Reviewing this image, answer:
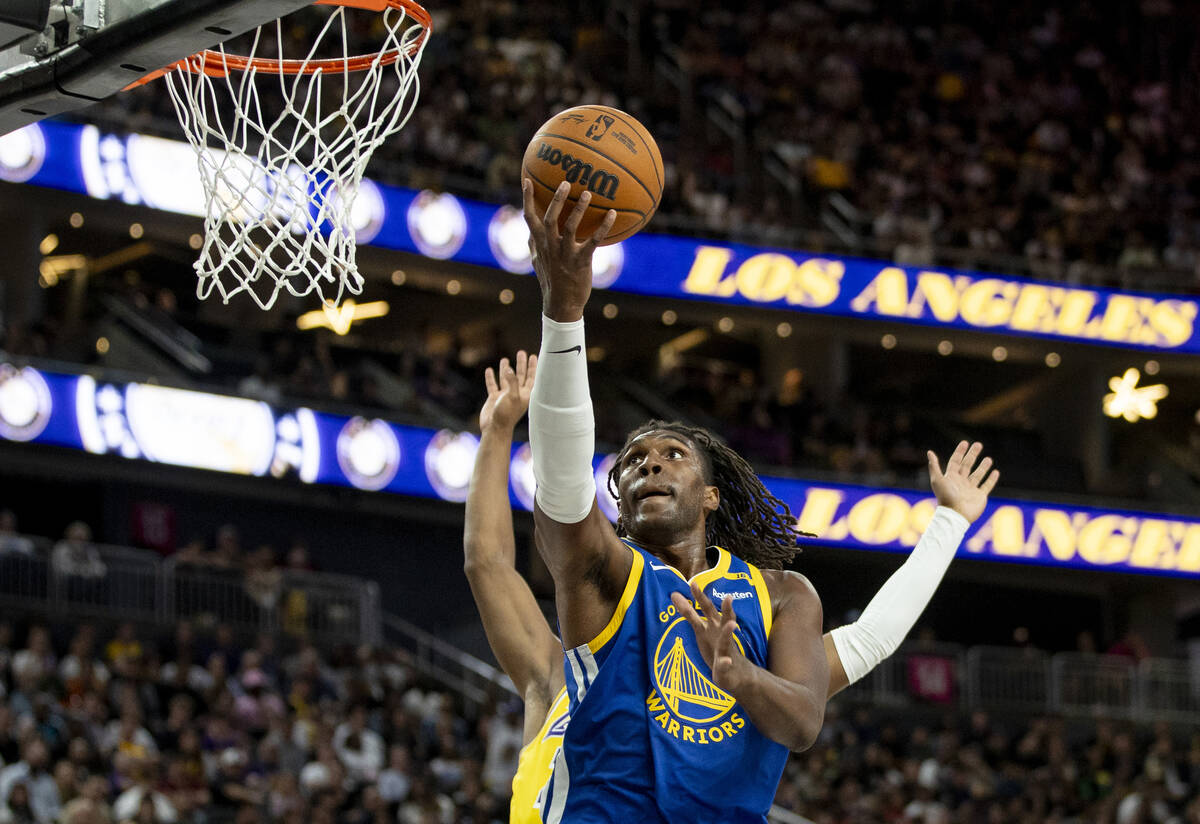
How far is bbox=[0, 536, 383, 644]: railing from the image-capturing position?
1598cm

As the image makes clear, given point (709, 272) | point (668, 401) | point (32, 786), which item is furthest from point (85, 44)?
point (668, 401)

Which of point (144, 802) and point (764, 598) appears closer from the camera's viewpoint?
point (764, 598)

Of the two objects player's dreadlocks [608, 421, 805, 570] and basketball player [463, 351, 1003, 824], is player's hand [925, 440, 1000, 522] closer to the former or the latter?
basketball player [463, 351, 1003, 824]

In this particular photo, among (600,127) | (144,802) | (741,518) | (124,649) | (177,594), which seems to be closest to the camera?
(600,127)

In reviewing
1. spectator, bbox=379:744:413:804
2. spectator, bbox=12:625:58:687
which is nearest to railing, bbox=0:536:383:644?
spectator, bbox=12:625:58:687

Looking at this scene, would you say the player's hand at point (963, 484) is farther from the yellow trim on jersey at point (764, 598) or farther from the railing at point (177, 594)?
the railing at point (177, 594)

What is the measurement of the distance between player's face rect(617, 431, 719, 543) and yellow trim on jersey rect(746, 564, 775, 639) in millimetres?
183

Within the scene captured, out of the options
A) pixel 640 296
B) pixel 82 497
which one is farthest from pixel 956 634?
pixel 82 497

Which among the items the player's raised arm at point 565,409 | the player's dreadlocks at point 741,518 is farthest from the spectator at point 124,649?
the player's raised arm at point 565,409

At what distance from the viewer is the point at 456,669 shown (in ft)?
60.2

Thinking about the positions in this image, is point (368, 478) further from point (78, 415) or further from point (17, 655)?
point (17, 655)

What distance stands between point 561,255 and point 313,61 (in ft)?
8.00

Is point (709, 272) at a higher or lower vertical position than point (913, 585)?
higher

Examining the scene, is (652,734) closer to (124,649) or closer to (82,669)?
(82,669)
